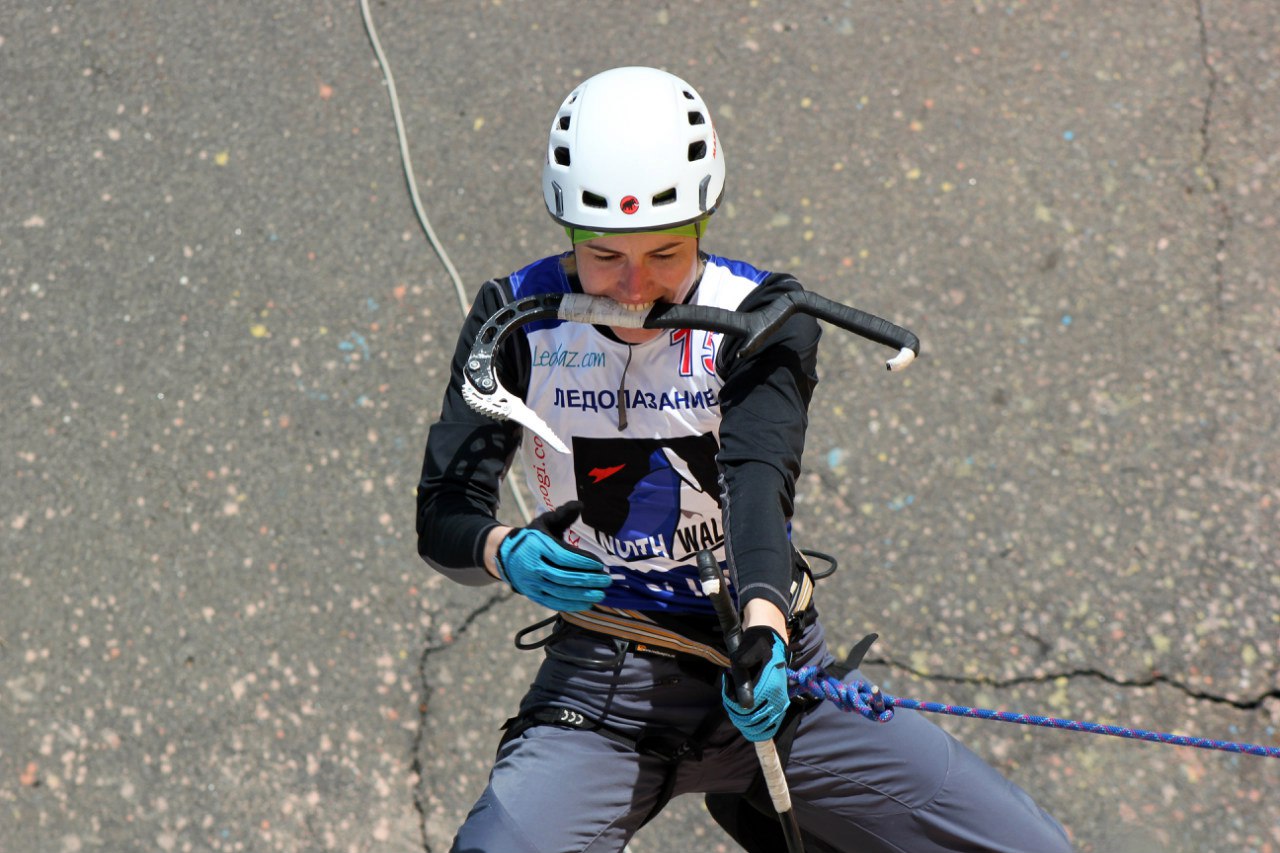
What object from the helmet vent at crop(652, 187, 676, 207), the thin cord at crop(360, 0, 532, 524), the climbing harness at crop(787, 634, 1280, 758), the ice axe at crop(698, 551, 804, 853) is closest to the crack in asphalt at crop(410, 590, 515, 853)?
the thin cord at crop(360, 0, 532, 524)

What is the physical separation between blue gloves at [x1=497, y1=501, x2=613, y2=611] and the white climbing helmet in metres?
0.64

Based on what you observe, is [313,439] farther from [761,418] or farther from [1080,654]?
[1080,654]

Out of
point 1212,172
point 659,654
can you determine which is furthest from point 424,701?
point 1212,172

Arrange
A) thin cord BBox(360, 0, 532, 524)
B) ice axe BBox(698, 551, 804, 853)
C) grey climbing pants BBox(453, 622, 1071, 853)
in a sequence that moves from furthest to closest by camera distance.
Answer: thin cord BBox(360, 0, 532, 524) < grey climbing pants BBox(453, 622, 1071, 853) < ice axe BBox(698, 551, 804, 853)

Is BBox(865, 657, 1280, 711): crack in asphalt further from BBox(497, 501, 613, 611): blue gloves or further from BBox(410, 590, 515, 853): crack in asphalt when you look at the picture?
BBox(497, 501, 613, 611): blue gloves

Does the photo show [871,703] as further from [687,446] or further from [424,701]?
[424,701]

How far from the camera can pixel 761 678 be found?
2.31 meters

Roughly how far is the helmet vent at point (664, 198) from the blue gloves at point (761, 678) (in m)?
0.88

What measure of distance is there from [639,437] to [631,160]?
23.5 inches

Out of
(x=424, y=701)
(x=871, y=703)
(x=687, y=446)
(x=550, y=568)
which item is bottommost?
(x=424, y=701)

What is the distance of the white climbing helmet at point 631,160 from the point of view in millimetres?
2430

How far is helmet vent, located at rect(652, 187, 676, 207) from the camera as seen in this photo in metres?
2.44

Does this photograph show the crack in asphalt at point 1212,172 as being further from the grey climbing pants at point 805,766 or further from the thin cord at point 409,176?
the thin cord at point 409,176

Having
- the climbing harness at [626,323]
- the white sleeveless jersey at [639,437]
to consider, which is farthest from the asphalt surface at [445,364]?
the climbing harness at [626,323]
